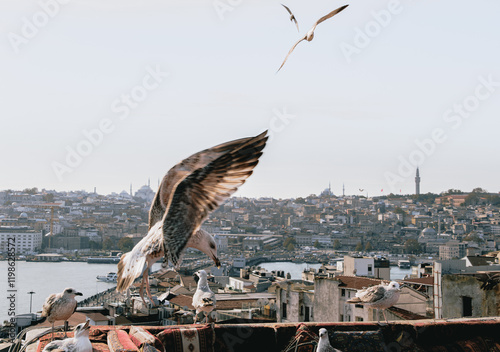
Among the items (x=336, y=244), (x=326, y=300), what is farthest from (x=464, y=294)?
(x=336, y=244)

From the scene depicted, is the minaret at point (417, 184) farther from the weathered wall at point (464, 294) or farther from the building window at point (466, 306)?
the building window at point (466, 306)

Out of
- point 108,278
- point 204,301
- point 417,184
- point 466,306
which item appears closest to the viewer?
point 204,301

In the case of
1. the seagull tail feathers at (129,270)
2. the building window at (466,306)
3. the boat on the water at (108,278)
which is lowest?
the boat on the water at (108,278)

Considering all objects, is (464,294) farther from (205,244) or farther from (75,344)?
(75,344)

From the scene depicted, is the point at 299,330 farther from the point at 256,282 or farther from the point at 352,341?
the point at 256,282

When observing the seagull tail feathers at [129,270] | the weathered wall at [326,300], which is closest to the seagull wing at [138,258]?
the seagull tail feathers at [129,270]

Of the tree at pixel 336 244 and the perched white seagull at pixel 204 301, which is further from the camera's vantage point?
the tree at pixel 336 244
